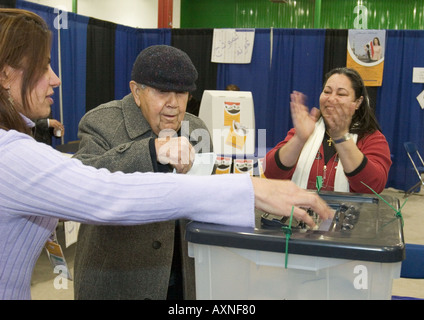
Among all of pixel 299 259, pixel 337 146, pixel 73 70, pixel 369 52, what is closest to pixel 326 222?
pixel 299 259

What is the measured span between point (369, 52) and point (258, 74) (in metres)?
1.79

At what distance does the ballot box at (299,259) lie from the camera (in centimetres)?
68

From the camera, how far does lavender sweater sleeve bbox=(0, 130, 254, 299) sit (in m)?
0.70

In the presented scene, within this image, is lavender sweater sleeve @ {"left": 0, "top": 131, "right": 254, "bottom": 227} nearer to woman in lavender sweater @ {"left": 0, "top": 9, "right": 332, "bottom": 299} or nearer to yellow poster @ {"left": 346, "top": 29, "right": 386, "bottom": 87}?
woman in lavender sweater @ {"left": 0, "top": 9, "right": 332, "bottom": 299}

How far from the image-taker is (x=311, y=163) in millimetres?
1761

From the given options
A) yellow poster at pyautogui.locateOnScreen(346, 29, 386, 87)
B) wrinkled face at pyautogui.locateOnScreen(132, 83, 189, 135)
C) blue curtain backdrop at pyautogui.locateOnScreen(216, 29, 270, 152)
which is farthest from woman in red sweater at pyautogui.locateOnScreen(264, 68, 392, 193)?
blue curtain backdrop at pyautogui.locateOnScreen(216, 29, 270, 152)

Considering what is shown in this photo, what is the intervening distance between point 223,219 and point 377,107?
702 cm

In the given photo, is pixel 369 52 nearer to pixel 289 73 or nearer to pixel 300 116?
pixel 289 73

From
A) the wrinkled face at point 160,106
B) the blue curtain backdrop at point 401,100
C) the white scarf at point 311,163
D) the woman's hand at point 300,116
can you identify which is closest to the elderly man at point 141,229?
the wrinkled face at point 160,106

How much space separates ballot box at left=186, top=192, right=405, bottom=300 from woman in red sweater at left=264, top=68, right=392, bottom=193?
2.73ft

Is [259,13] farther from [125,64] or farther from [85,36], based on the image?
[85,36]

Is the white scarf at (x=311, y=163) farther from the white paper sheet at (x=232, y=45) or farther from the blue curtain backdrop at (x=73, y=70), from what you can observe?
the white paper sheet at (x=232, y=45)

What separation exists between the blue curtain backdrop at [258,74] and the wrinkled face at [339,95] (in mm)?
5686

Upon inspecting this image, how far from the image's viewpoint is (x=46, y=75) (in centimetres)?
89
